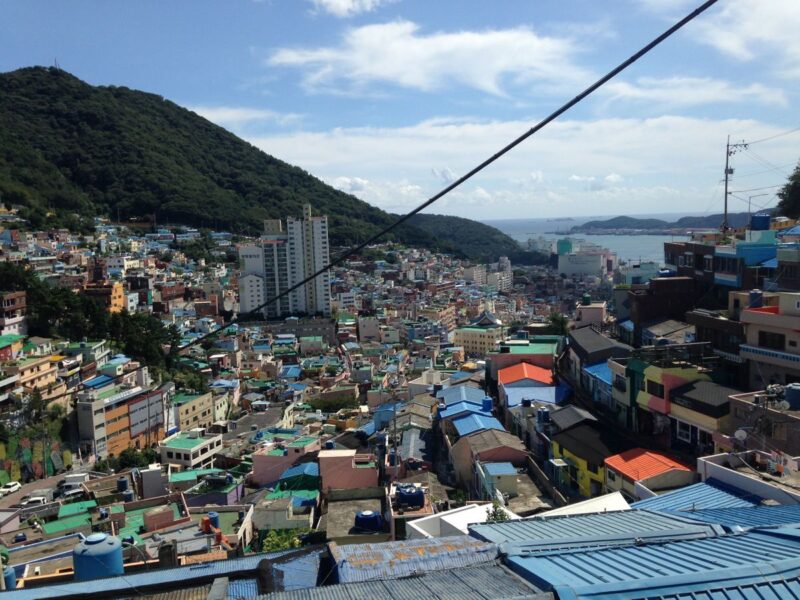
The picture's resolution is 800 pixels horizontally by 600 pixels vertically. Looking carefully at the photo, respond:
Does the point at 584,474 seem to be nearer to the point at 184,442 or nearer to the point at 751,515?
the point at 751,515

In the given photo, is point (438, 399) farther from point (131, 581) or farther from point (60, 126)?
point (60, 126)

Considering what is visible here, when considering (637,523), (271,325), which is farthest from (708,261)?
(271,325)

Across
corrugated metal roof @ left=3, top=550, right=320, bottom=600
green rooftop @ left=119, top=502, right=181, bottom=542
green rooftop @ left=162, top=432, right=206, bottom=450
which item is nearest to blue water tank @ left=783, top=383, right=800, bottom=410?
corrugated metal roof @ left=3, top=550, right=320, bottom=600

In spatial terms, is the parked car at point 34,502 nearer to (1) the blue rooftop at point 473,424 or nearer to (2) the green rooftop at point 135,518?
(2) the green rooftop at point 135,518

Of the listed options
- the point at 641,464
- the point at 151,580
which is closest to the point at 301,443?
the point at 641,464

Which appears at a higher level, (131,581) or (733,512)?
(131,581)

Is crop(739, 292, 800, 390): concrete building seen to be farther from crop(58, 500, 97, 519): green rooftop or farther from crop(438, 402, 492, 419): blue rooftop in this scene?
crop(58, 500, 97, 519): green rooftop
